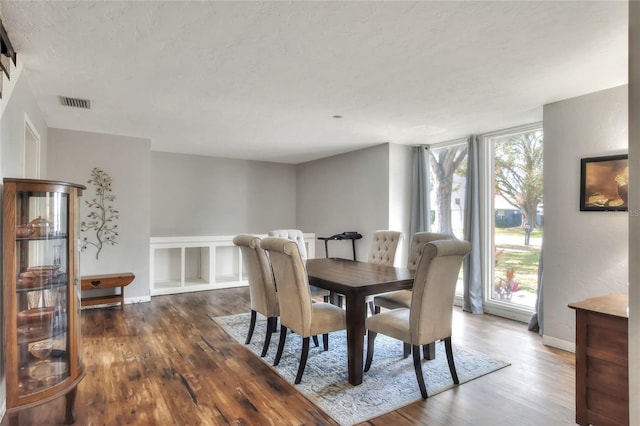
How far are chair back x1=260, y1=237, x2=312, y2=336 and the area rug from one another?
415mm

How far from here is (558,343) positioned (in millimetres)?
3369

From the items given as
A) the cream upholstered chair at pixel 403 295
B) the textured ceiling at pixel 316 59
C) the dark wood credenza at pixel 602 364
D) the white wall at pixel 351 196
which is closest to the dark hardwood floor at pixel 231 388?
the dark wood credenza at pixel 602 364

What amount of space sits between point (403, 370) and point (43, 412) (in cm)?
254

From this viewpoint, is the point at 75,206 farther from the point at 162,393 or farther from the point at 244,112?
the point at 244,112

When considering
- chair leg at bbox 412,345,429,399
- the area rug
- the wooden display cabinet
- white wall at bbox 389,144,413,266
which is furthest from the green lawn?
the wooden display cabinet

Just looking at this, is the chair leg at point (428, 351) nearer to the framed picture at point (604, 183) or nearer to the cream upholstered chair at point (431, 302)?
the cream upholstered chair at point (431, 302)

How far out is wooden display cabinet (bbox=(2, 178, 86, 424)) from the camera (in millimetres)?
1962

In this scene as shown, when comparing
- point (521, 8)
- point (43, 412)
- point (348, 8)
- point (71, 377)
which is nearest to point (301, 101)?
point (348, 8)

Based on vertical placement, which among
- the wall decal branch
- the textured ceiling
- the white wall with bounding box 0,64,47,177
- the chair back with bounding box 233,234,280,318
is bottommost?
the chair back with bounding box 233,234,280,318

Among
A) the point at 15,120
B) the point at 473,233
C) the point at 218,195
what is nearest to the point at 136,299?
the point at 218,195

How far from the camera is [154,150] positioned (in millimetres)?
6137

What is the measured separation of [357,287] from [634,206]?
166cm

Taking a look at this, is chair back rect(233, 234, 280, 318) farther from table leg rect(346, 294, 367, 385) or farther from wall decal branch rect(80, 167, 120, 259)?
wall decal branch rect(80, 167, 120, 259)

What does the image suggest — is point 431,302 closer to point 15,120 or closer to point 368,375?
point 368,375
